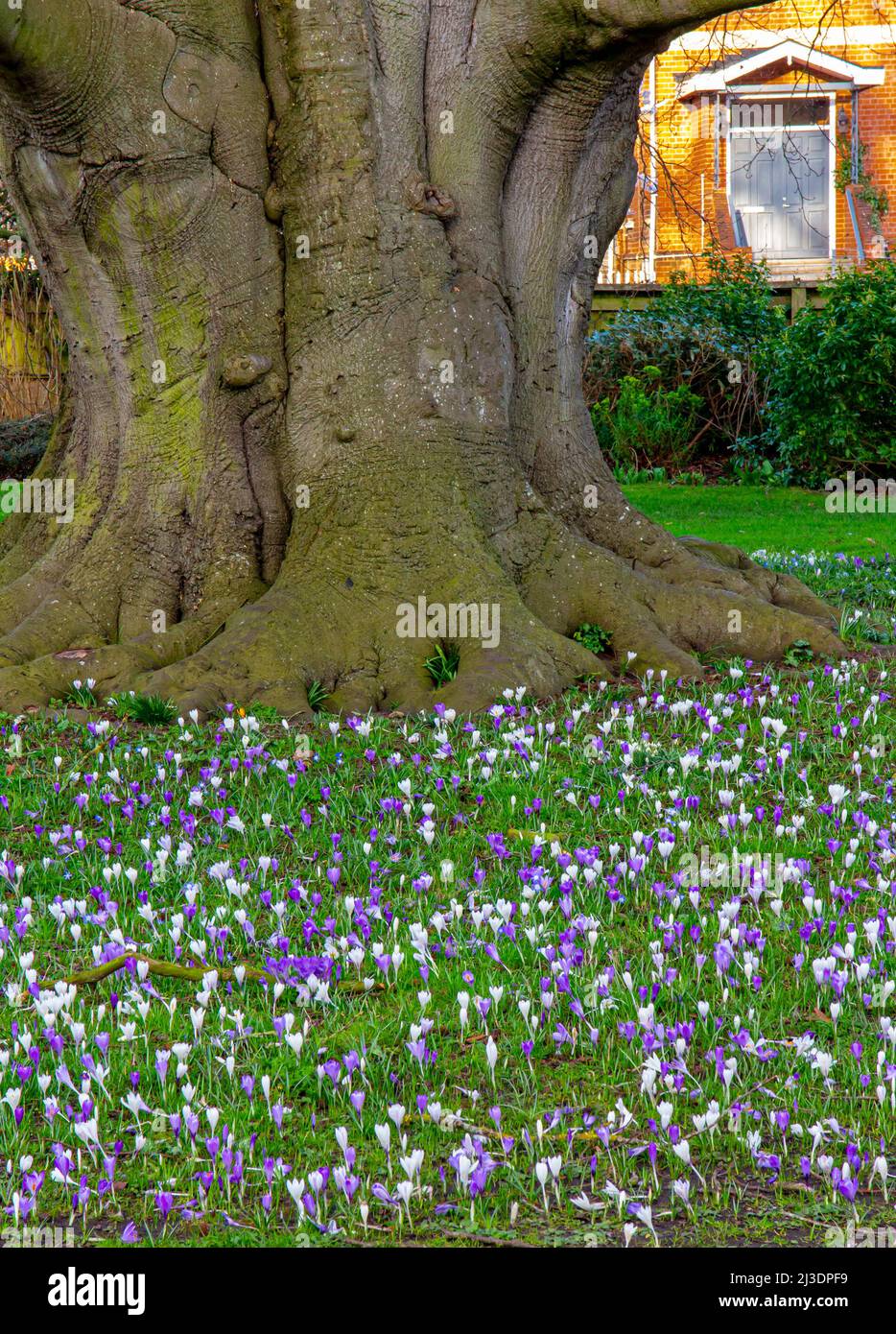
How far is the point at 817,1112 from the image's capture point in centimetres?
311

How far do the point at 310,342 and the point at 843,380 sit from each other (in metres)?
11.3

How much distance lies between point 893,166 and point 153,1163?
26411 millimetres

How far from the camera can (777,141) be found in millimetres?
26297

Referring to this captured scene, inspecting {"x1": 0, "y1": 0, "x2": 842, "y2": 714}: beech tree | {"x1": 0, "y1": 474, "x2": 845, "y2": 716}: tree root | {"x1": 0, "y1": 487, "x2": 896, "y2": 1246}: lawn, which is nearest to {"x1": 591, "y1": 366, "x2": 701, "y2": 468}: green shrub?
{"x1": 0, "y1": 0, "x2": 842, "y2": 714}: beech tree

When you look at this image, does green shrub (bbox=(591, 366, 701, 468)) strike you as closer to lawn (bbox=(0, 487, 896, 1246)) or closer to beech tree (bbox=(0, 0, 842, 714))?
beech tree (bbox=(0, 0, 842, 714))

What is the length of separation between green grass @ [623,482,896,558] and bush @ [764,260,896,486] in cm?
67

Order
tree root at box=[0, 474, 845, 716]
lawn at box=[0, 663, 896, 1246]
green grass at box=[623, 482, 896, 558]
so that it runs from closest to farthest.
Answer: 1. lawn at box=[0, 663, 896, 1246]
2. tree root at box=[0, 474, 845, 716]
3. green grass at box=[623, 482, 896, 558]

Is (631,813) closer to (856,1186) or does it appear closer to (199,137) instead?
(856,1186)

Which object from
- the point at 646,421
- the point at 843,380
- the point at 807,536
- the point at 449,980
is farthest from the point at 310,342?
the point at 646,421

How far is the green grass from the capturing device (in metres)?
13.9

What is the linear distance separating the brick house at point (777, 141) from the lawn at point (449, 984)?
21.5 meters

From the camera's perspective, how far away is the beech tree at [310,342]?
7066mm

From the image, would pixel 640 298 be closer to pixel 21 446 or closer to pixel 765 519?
pixel 765 519

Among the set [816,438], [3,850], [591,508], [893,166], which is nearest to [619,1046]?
[3,850]
